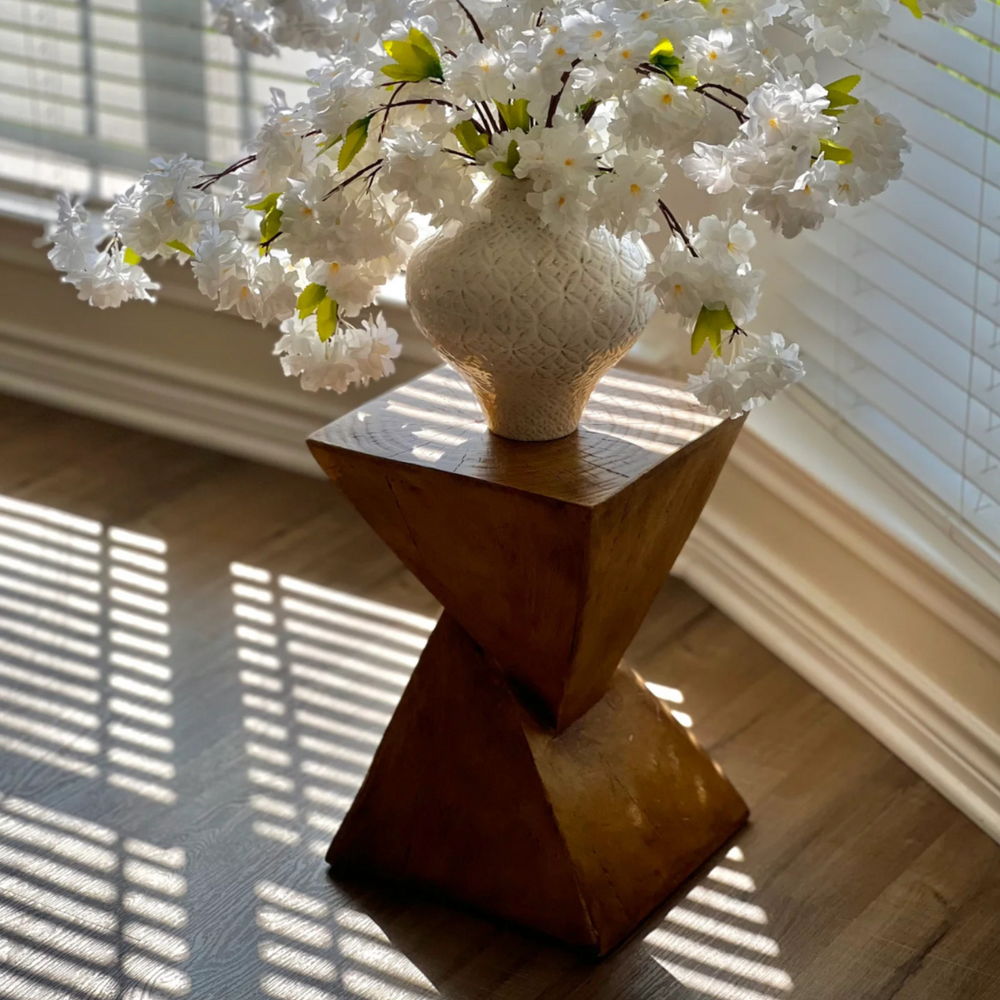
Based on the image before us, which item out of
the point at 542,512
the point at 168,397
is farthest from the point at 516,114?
the point at 168,397

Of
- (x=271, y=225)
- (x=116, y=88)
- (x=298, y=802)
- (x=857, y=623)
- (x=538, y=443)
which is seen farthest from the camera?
(x=116, y=88)

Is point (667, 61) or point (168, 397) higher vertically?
point (667, 61)

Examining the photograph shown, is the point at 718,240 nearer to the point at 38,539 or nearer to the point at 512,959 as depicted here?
the point at 512,959

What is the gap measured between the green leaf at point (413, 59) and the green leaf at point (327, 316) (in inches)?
8.6

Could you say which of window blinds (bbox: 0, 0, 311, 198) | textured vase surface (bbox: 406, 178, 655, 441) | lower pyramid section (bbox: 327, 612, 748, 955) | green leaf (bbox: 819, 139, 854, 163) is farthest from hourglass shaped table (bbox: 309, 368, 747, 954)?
window blinds (bbox: 0, 0, 311, 198)

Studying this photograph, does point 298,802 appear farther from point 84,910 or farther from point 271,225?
point 271,225

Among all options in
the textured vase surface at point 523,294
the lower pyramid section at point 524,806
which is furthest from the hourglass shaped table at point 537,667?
the textured vase surface at point 523,294

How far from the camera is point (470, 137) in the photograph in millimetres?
1212

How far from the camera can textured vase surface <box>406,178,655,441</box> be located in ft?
4.11

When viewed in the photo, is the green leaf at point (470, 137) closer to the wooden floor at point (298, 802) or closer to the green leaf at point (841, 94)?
the green leaf at point (841, 94)

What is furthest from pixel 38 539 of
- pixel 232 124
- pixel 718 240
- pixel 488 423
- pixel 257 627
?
pixel 718 240

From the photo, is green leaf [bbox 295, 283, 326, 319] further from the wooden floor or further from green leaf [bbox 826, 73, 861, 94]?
the wooden floor

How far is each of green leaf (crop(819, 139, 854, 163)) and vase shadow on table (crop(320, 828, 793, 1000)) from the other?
0.79 m

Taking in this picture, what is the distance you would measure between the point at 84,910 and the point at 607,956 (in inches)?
Result: 21.5
